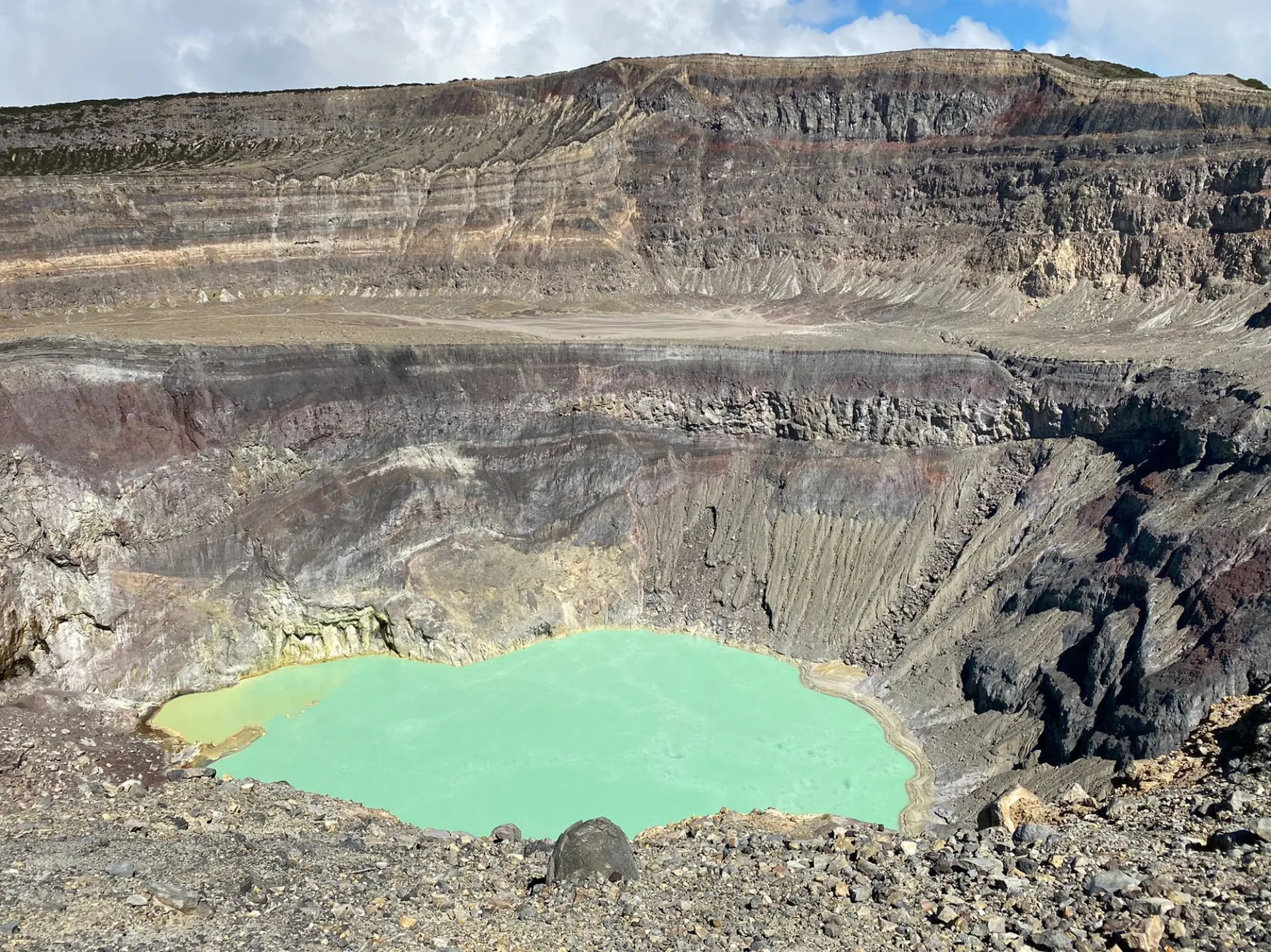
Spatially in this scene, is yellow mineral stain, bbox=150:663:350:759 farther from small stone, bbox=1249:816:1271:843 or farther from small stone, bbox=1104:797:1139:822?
small stone, bbox=1249:816:1271:843

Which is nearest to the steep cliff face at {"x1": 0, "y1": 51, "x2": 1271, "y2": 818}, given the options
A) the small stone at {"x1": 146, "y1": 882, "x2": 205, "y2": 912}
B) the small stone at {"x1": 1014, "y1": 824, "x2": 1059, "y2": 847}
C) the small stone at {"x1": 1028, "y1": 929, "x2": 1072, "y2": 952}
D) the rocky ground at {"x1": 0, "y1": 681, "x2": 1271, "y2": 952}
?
the rocky ground at {"x1": 0, "y1": 681, "x2": 1271, "y2": 952}

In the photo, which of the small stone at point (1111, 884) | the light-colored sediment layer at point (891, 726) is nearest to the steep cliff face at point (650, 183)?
the light-colored sediment layer at point (891, 726)

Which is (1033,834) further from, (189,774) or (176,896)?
(189,774)

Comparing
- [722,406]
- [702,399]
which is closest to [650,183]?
[702,399]

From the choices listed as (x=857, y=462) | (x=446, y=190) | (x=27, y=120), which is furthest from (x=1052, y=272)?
(x=27, y=120)

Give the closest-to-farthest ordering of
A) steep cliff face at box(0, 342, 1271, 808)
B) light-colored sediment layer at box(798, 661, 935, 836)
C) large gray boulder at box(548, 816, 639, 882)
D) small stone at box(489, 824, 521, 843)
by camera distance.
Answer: large gray boulder at box(548, 816, 639, 882), small stone at box(489, 824, 521, 843), light-colored sediment layer at box(798, 661, 935, 836), steep cliff face at box(0, 342, 1271, 808)

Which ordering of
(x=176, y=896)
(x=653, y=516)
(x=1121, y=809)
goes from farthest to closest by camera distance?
(x=653, y=516) < (x=1121, y=809) < (x=176, y=896)

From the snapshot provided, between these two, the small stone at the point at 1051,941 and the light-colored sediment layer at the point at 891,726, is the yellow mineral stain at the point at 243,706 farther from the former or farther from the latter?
the small stone at the point at 1051,941
